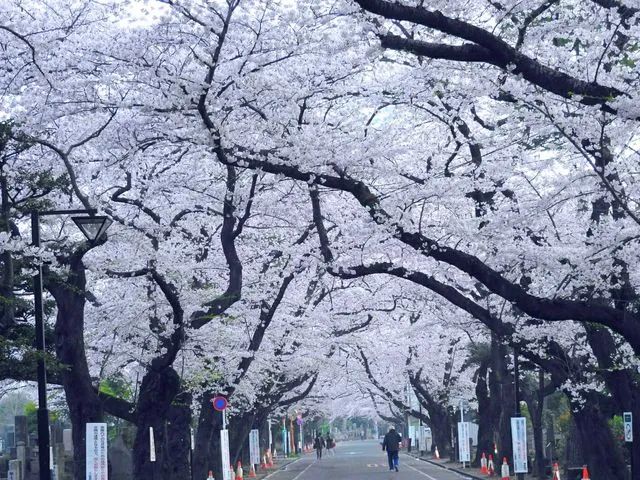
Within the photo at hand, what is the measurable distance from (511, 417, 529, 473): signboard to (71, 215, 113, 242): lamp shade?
13.1m

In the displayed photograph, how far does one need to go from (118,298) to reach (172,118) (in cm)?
1063

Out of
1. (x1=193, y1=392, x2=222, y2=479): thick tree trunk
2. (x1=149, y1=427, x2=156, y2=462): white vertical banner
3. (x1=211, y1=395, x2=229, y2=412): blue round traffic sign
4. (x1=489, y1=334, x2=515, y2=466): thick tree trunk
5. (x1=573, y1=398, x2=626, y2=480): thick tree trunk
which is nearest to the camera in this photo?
(x1=149, y1=427, x2=156, y2=462): white vertical banner

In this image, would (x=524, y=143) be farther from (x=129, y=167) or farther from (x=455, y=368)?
(x=455, y=368)

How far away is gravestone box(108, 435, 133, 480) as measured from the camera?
31242 mm

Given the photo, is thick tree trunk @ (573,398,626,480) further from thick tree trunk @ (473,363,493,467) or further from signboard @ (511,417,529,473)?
thick tree trunk @ (473,363,493,467)

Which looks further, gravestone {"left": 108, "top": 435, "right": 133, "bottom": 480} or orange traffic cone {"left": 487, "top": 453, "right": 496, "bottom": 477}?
orange traffic cone {"left": 487, "top": 453, "right": 496, "bottom": 477}

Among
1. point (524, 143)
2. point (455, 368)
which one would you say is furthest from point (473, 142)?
point (455, 368)

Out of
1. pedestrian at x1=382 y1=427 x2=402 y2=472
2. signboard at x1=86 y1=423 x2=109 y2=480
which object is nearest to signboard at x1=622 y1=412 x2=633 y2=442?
signboard at x1=86 y1=423 x2=109 y2=480

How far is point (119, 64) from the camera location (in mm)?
13852

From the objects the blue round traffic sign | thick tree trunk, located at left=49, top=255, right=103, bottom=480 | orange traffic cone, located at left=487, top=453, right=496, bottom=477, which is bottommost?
orange traffic cone, located at left=487, top=453, right=496, bottom=477

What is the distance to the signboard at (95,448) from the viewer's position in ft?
56.0

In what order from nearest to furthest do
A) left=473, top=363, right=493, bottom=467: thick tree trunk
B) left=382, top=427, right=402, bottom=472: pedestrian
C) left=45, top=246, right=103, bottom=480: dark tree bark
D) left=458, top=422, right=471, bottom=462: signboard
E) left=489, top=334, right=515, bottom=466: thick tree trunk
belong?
left=45, top=246, right=103, bottom=480: dark tree bark
left=489, top=334, right=515, bottom=466: thick tree trunk
left=473, top=363, right=493, bottom=467: thick tree trunk
left=458, top=422, right=471, bottom=462: signboard
left=382, top=427, right=402, bottom=472: pedestrian

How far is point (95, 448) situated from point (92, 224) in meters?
4.15

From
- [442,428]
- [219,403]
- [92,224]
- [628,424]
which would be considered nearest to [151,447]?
[219,403]
